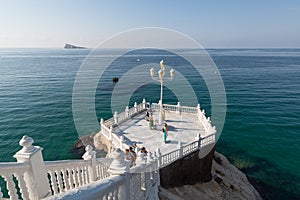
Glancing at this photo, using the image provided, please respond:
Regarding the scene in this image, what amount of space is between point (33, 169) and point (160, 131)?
1301 centimetres

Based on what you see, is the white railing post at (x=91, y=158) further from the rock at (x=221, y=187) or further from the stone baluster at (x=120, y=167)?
the rock at (x=221, y=187)

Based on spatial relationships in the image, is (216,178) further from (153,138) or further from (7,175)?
(7,175)

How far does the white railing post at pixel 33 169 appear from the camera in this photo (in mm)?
4953

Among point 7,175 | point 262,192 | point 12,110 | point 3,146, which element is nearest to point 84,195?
point 7,175

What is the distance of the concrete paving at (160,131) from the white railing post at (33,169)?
9.56 meters

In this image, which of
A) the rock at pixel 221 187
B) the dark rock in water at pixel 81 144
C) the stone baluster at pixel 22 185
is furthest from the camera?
the dark rock in water at pixel 81 144

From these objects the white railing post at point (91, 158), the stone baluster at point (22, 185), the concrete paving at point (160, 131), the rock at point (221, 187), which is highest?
the stone baluster at point (22, 185)

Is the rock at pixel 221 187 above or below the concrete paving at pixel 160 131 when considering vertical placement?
below

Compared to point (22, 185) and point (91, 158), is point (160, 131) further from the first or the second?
point (22, 185)

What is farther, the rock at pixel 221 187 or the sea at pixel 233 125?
the sea at pixel 233 125

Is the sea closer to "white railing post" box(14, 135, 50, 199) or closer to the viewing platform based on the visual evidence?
the viewing platform

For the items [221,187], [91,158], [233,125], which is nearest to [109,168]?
[91,158]

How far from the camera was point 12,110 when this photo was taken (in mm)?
35344

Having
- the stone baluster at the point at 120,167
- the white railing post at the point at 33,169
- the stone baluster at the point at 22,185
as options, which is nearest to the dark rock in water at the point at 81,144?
the white railing post at the point at 33,169
